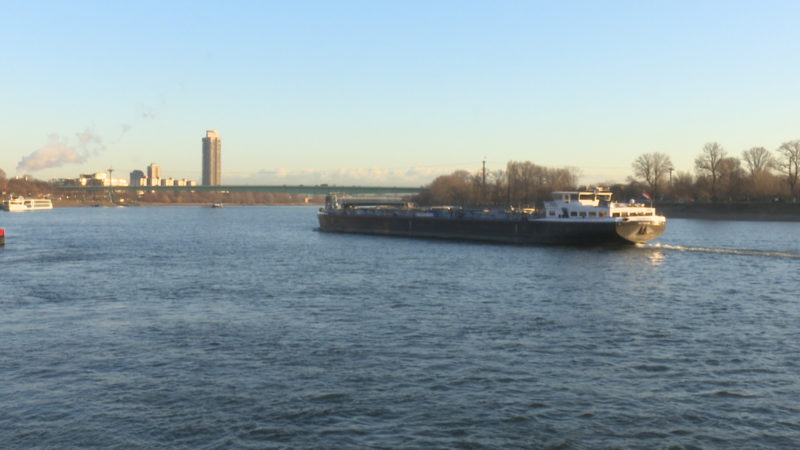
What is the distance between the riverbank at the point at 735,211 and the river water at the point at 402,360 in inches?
3998

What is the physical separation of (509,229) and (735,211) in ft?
299

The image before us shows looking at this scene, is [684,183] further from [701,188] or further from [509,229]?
[509,229]

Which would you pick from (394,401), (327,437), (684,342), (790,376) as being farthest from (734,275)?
(327,437)

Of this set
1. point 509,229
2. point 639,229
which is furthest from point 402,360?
point 509,229

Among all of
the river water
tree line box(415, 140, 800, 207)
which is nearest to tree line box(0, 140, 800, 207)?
tree line box(415, 140, 800, 207)

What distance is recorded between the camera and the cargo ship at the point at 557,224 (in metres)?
67.4

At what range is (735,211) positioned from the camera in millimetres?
146125

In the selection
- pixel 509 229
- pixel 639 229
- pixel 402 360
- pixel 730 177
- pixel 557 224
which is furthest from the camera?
pixel 730 177

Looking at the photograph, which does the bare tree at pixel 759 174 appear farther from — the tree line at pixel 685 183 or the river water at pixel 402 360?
the river water at pixel 402 360

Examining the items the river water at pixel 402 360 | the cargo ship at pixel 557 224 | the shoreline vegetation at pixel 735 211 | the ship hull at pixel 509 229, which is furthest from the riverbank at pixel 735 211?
the river water at pixel 402 360

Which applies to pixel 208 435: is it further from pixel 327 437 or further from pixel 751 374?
pixel 751 374

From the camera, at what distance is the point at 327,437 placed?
53.9 feet

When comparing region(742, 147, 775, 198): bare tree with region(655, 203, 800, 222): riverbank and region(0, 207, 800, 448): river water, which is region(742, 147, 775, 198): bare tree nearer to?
region(655, 203, 800, 222): riverbank

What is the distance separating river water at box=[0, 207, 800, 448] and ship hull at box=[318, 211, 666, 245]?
765 inches
